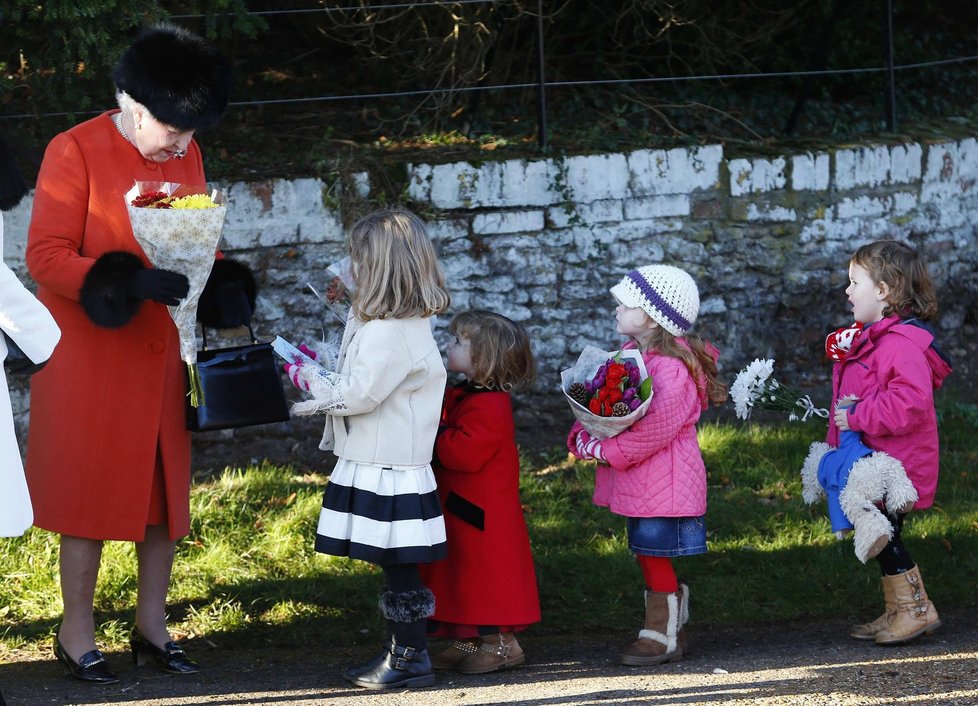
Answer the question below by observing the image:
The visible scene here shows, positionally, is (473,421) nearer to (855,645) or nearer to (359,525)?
(359,525)

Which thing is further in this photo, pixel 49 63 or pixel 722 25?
pixel 722 25

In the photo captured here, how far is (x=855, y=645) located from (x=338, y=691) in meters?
1.80

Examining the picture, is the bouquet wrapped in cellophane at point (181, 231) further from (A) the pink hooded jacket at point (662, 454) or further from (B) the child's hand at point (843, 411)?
(B) the child's hand at point (843, 411)

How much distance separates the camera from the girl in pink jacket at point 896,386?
13.2ft

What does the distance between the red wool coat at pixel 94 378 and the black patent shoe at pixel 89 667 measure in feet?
1.32

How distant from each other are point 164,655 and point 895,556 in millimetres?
2491

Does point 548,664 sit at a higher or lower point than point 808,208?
lower

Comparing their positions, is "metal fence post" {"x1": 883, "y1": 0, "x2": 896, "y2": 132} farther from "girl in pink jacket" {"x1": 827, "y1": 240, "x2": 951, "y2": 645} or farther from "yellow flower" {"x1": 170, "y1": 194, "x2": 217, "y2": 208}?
"yellow flower" {"x1": 170, "y1": 194, "x2": 217, "y2": 208}

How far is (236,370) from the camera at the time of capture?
3844mm

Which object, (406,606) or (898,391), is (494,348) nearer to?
(406,606)

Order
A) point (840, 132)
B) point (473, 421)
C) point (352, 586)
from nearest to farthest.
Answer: point (473, 421)
point (352, 586)
point (840, 132)

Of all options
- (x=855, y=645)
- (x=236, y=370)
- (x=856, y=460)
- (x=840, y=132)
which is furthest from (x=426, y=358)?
(x=840, y=132)

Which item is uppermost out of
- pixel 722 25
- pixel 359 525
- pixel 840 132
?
pixel 722 25

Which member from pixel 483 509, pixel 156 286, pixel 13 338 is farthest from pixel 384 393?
pixel 13 338
